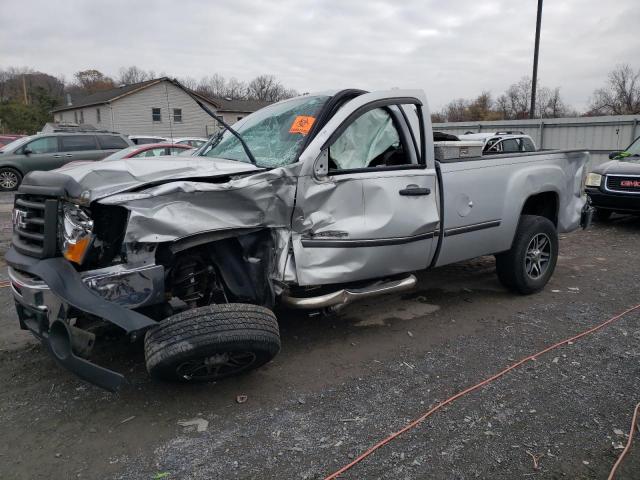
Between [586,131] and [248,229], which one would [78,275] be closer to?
[248,229]

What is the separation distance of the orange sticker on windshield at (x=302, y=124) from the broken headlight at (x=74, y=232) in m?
1.62

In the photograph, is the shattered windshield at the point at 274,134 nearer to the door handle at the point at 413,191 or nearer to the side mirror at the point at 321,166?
the side mirror at the point at 321,166

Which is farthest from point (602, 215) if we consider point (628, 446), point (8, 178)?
point (8, 178)

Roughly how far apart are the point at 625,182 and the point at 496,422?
7.66m

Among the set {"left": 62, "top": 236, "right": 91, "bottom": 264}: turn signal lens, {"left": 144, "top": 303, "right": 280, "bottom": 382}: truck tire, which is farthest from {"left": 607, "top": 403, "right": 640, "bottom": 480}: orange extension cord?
{"left": 62, "top": 236, "right": 91, "bottom": 264}: turn signal lens

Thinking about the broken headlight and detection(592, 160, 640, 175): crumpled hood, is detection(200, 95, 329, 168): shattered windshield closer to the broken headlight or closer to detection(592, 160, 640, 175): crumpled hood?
the broken headlight

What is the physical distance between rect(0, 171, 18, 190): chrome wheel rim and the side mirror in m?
14.5

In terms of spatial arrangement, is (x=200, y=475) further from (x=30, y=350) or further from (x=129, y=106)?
(x=129, y=106)

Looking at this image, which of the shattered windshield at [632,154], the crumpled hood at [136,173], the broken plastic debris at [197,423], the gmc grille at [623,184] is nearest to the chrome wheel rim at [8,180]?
the crumpled hood at [136,173]

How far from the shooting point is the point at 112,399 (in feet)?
10.4

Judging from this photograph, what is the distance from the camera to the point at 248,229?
322cm

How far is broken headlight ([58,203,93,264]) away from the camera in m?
2.79

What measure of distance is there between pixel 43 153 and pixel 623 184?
14963 millimetres

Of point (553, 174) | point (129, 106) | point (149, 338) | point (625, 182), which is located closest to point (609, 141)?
point (625, 182)
